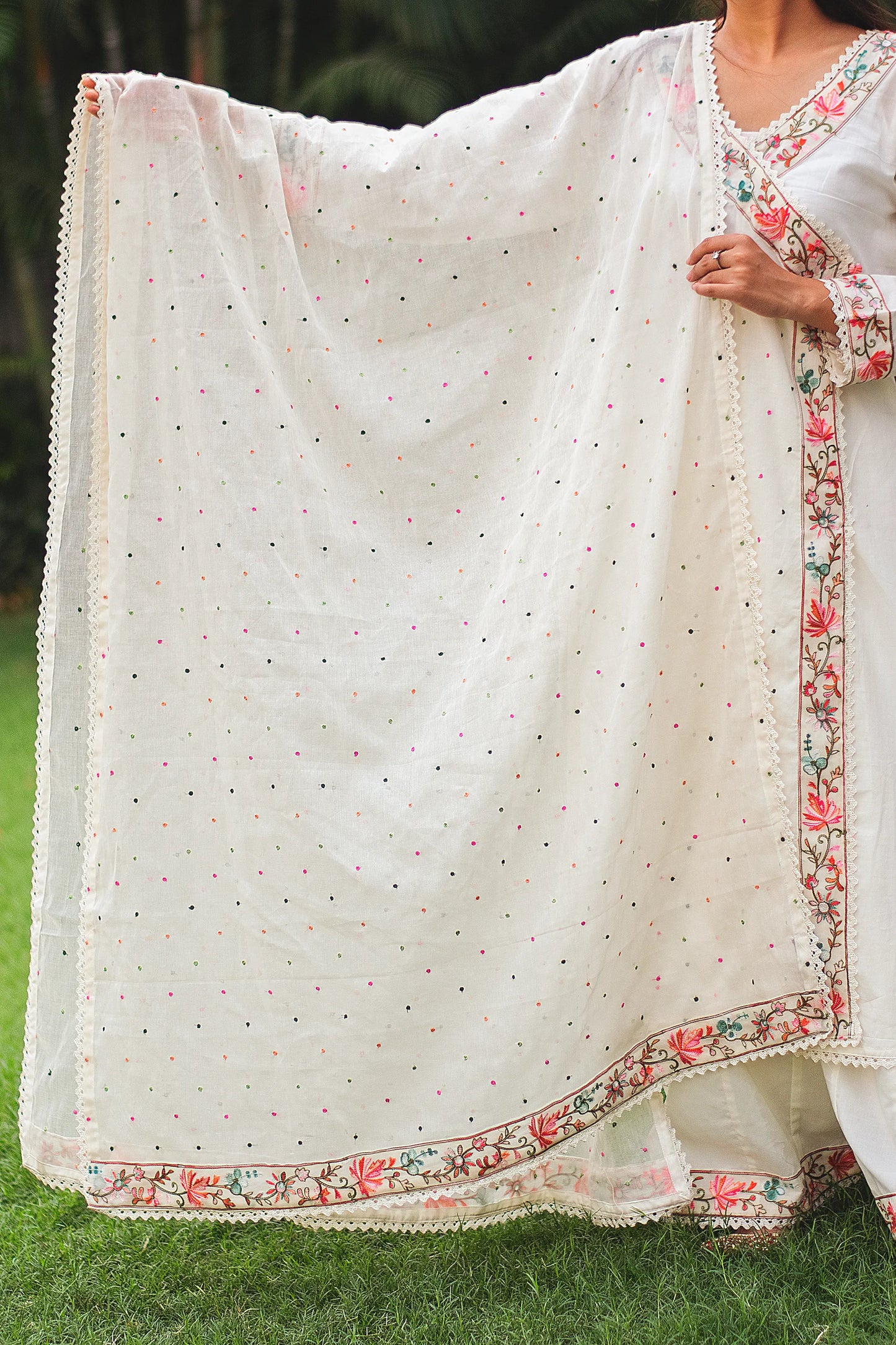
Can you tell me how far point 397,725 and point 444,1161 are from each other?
0.58 m

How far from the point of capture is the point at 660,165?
66.7 inches

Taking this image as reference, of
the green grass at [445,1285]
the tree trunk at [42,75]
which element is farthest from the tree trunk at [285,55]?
the green grass at [445,1285]

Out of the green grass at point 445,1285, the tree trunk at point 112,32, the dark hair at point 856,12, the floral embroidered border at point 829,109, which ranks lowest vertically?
the green grass at point 445,1285

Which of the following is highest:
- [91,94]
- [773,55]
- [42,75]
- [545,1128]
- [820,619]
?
[42,75]

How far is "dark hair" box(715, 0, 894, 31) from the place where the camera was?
68.5 inches

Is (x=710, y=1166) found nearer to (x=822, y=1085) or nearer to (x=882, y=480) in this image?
(x=822, y=1085)

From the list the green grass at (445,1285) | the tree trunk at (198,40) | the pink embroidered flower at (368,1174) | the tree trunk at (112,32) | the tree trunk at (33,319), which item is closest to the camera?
the green grass at (445,1285)

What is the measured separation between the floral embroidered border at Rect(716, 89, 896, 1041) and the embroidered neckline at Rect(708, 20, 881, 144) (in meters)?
0.02

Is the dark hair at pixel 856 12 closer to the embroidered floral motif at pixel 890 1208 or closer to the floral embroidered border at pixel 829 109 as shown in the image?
the floral embroidered border at pixel 829 109

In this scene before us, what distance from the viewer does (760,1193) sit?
1747mm

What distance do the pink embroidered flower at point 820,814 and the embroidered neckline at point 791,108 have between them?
0.87 meters

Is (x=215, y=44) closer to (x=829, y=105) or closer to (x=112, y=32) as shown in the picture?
(x=112, y=32)

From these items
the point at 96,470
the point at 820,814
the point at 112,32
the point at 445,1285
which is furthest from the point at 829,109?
the point at 112,32

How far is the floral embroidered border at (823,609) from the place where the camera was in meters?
1.67
